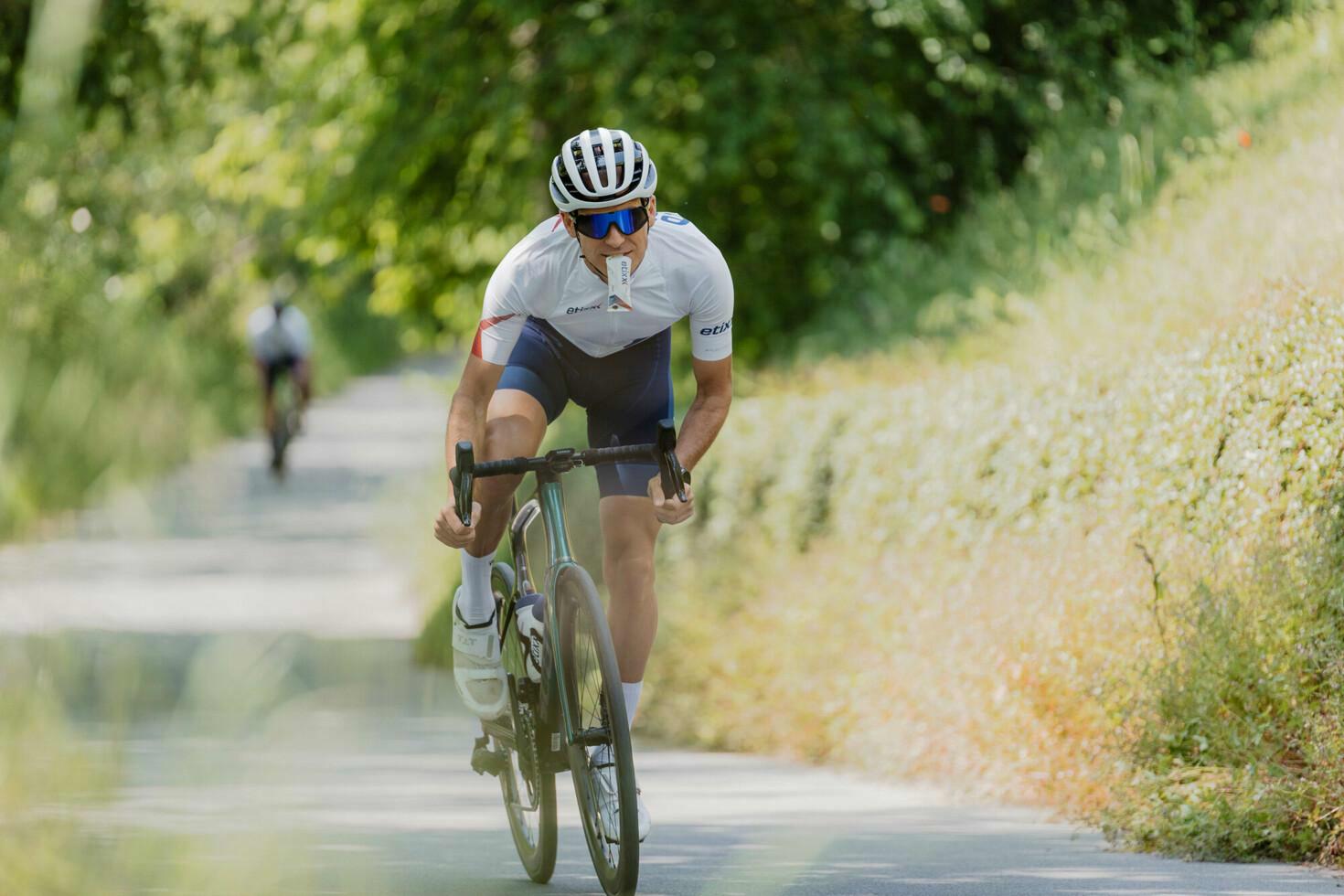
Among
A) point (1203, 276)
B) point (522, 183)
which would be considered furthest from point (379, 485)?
point (1203, 276)

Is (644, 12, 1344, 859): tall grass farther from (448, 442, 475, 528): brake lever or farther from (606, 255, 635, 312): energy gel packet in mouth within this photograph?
(448, 442, 475, 528): brake lever

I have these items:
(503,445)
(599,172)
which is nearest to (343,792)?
(503,445)

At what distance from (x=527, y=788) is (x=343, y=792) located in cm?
229

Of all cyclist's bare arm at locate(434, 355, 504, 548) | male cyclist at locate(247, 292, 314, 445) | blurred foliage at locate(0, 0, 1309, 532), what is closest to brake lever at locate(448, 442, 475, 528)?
cyclist's bare arm at locate(434, 355, 504, 548)

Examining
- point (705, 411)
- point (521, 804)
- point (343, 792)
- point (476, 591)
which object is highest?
point (705, 411)

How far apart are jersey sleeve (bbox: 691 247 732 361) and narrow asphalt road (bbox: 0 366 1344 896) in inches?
51.9

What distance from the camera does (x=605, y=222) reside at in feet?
19.6

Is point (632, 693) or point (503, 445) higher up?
point (503, 445)

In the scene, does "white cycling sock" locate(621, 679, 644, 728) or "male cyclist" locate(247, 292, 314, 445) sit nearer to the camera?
"white cycling sock" locate(621, 679, 644, 728)

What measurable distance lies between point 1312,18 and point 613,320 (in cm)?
1154

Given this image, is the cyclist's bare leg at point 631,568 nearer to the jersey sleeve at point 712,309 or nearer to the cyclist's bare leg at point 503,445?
the cyclist's bare leg at point 503,445

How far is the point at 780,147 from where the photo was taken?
55.2ft

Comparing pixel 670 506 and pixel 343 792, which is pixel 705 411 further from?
pixel 343 792

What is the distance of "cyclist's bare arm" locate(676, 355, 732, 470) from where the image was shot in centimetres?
611
